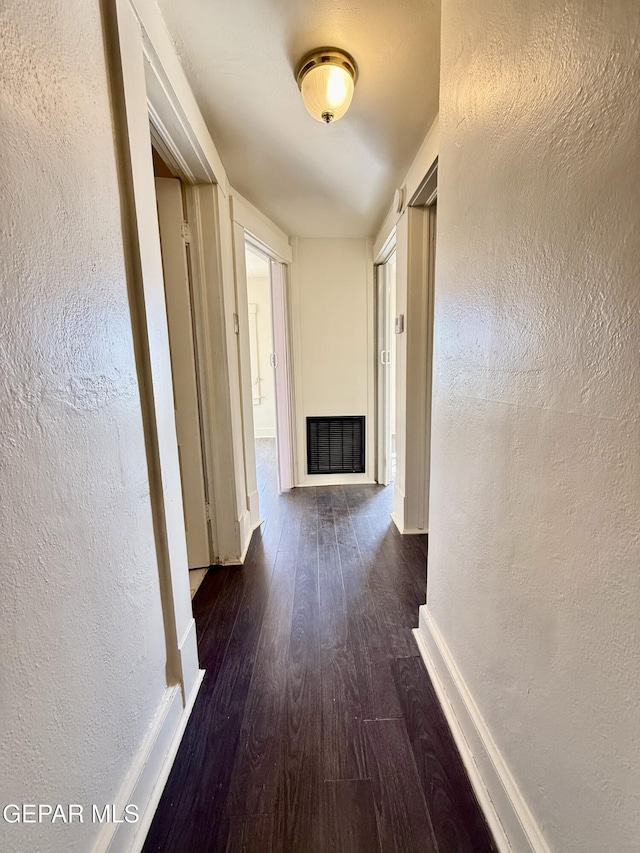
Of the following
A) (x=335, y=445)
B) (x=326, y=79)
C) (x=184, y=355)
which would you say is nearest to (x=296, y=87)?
(x=326, y=79)

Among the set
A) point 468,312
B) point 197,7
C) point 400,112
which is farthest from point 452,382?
point 197,7

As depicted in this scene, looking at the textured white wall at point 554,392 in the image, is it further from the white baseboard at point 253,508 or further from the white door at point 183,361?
the white baseboard at point 253,508

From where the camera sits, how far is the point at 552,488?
68 cm

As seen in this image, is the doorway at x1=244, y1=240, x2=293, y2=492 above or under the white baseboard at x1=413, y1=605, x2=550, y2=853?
above

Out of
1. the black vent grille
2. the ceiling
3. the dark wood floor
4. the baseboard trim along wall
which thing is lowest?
the dark wood floor

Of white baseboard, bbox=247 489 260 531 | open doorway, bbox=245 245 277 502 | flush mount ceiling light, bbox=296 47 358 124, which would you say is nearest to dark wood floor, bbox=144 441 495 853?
white baseboard, bbox=247 489 260 531

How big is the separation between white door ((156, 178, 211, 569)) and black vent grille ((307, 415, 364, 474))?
1553 mm

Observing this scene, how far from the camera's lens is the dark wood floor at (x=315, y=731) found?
2.90 ft

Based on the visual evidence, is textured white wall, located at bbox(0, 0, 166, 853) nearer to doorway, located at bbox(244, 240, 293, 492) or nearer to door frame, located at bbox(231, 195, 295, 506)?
door frame, located at bbox(231, 195, 295, 506)

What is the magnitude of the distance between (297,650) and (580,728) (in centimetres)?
106

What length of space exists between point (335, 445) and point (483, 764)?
101 inches

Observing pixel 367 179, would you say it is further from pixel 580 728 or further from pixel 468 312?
pixel 580 728

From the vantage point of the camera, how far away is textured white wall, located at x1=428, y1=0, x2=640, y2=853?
52 cm

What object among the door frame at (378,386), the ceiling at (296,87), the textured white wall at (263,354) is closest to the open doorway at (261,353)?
the textured white wall at (263,354)
